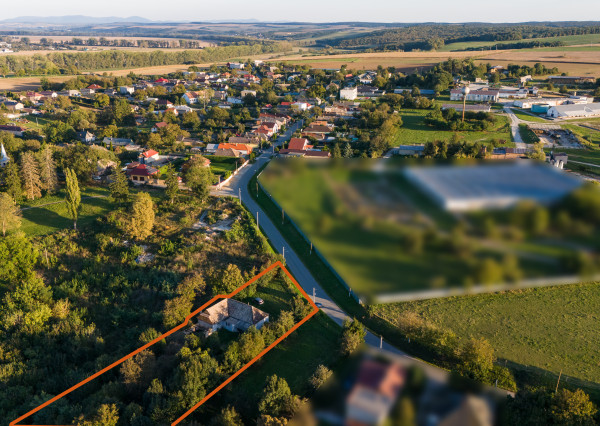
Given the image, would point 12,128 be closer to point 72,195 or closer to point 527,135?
point 72,195

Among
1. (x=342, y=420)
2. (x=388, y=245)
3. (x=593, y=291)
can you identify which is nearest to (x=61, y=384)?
(x=342, y=420)

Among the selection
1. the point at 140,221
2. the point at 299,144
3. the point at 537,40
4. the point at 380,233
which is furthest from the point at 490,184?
the point at 537,40

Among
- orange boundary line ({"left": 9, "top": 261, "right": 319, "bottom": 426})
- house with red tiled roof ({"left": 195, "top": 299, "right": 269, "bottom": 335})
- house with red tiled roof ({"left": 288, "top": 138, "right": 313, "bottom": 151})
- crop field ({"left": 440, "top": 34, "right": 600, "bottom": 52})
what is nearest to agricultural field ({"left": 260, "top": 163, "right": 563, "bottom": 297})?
orange boundary line ({"left": 9, "top": 261, "right": 319, "bottom": 426})

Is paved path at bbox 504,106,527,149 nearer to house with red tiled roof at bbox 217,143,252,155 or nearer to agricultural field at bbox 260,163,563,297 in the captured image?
house with red tiled roof at bbox 217,143,252,155

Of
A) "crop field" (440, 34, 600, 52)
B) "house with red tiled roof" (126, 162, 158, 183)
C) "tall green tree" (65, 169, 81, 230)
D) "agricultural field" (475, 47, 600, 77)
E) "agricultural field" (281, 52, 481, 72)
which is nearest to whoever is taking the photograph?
"tall green tree" (65, 169, 81, 230)

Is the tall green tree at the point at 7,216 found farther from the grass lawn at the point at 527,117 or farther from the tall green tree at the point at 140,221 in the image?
the grass lawn at the point at 527,117

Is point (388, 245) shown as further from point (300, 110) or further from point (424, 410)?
point (300, 110)
